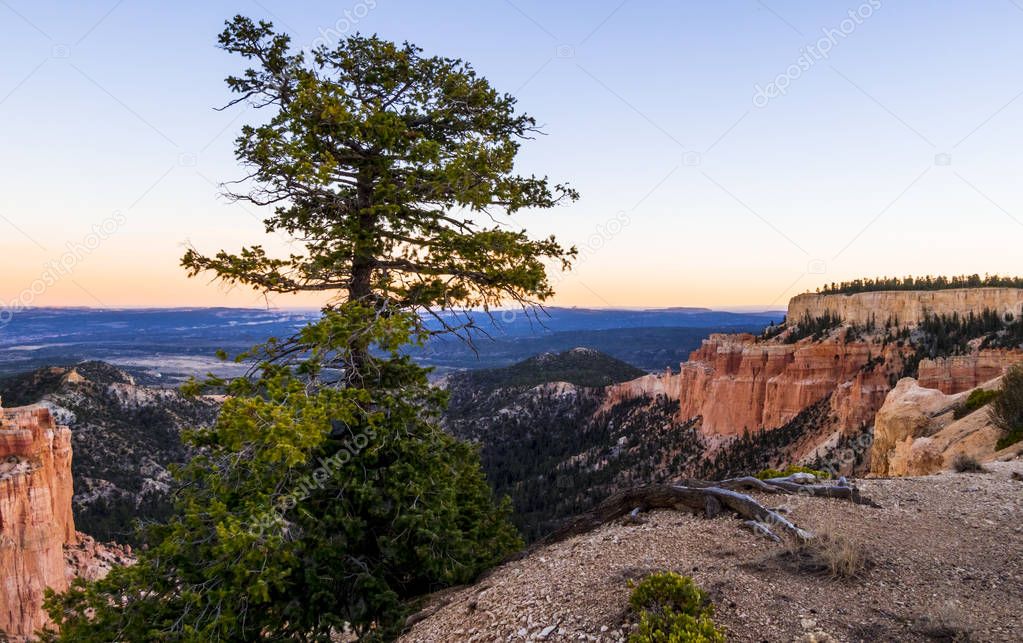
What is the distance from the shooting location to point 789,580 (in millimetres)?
5668

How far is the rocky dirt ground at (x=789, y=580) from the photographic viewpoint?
4.89 m

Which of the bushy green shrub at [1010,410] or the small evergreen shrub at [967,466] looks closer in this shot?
the small evergreen shrub at [967,466]

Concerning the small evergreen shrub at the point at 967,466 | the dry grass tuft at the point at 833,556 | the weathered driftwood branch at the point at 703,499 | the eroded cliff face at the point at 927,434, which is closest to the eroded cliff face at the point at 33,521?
the weathered driftwood branch at the point at 703,499

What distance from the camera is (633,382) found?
97188mm

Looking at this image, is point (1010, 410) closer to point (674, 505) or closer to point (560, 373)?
point (674, 505)

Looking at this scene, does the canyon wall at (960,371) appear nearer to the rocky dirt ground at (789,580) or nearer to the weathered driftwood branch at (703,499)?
the rocky dirt ground at (789,580)

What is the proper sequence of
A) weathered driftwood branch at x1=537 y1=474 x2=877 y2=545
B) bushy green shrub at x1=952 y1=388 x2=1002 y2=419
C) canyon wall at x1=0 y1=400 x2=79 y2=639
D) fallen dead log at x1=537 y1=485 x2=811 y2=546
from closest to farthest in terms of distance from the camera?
1. fallen dead log at x1=537 y1=485 x2=811 y2=546
2. weathered driftwood branch at x1=537 y1=474 x2=877 y2=545
3. bushy green shrub at x1=952 y1=388 x2=1002 y2=419
4. canyon wall at x1=0 y1=400 x2=79 y2=639

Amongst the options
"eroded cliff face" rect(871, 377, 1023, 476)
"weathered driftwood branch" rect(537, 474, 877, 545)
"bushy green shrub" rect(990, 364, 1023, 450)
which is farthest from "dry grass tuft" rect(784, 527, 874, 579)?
"bushy green shrub" rect(990, 364, 1023, 450)

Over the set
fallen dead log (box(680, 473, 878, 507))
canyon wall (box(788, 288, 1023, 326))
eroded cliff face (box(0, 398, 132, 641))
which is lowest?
eroded cliff face (box(0, 398, 132, 641))

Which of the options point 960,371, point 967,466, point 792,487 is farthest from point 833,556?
point 960,371

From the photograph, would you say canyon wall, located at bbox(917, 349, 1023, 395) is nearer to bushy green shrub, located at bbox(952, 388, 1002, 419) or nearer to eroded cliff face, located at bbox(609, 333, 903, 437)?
eroded cliff face, located at bbox(609, 333, 903, 437)

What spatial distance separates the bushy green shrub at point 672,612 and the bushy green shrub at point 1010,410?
15.6 m

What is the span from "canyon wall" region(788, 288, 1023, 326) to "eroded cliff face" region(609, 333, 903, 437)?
10020mm

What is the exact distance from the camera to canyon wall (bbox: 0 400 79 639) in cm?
3244
